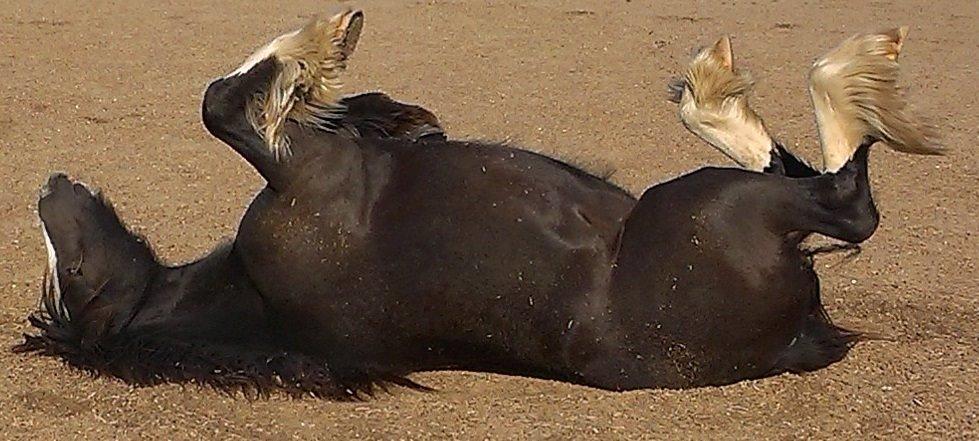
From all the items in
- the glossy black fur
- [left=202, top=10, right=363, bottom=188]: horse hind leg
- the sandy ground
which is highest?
[left=202, top=10, right=363, bottom=188]: horse hind leg

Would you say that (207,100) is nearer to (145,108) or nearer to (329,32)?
(329,32)

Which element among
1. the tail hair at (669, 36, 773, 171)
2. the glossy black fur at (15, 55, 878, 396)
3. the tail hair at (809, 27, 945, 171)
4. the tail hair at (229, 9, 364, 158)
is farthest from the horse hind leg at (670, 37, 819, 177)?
the tail hair at (229, 9, 364, 158)

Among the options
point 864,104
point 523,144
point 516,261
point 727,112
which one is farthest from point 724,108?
point 523,144

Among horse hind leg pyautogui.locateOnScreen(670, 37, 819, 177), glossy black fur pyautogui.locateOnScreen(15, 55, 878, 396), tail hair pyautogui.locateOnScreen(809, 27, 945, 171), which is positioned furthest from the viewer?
horse hind leg pyautogui.locateOnScreen(670, 37, 819, 177)

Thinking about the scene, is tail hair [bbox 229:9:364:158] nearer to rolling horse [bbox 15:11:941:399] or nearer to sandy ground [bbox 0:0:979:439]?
rolling horse [bbox 15:11:941:399]

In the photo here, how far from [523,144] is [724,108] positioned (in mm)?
2273

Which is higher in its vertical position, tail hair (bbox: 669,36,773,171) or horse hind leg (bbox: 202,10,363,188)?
horse hind leg (bbox: 202,10,363,188)

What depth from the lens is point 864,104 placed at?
3098mm

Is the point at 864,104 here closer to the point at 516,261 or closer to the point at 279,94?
the point at 516,261

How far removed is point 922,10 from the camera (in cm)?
853

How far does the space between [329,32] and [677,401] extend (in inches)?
41.8

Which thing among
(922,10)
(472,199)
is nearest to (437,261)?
(472,199)

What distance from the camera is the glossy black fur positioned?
115 inches

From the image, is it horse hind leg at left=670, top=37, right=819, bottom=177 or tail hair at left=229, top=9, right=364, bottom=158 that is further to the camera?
horse hind leg at left=670, top=37, right=819, bottom=177
